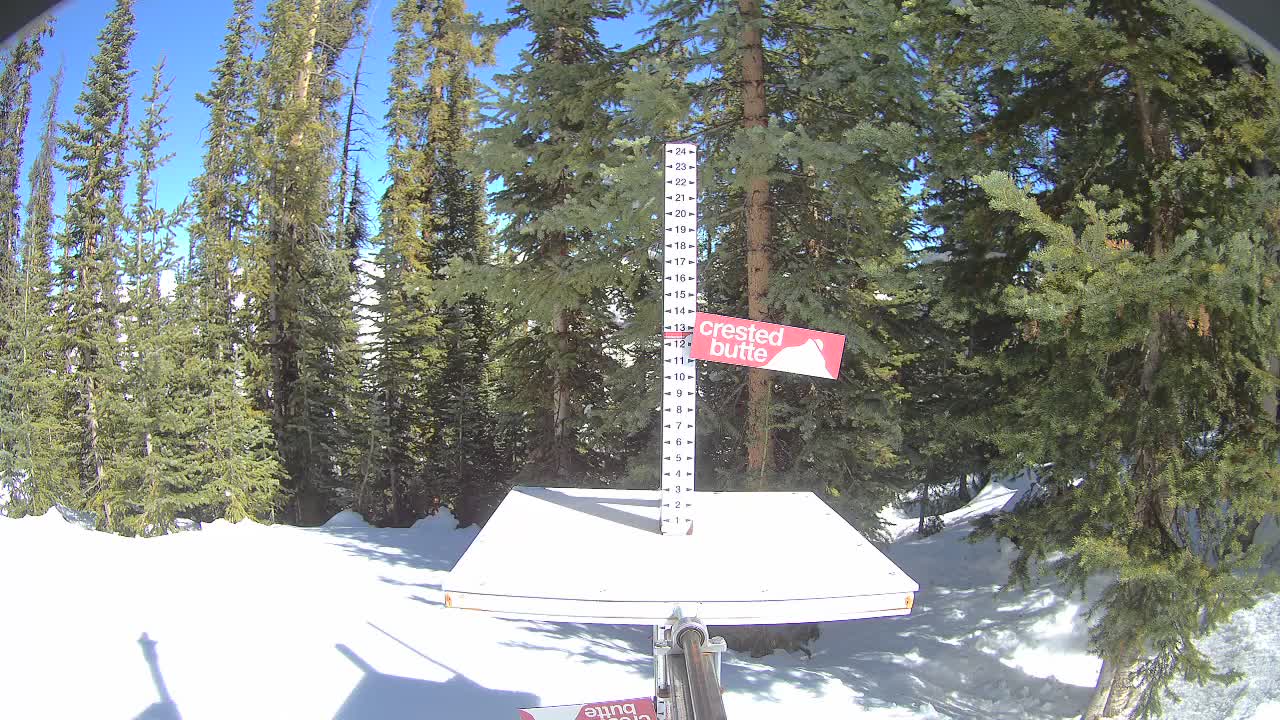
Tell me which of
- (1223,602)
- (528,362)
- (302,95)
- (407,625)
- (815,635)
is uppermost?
(302,95)

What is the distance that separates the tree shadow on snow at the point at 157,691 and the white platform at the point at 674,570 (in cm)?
254

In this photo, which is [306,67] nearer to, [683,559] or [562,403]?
[562,403]

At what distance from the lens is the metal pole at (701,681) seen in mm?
1871

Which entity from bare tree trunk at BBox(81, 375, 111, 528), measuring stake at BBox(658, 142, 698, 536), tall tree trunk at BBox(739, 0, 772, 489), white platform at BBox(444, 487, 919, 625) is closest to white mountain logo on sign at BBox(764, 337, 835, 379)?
measuring stake at BBox(658, 142, 698, 536)

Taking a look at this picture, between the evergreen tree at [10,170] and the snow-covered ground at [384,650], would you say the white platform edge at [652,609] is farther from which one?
the evergreen tree at [10,170]

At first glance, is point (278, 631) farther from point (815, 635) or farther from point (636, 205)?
point (815, 635)

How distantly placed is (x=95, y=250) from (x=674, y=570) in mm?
14788

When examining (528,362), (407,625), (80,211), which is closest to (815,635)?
(407,625)

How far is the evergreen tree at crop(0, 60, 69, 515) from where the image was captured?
44.1 ft

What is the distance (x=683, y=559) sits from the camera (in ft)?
8.93

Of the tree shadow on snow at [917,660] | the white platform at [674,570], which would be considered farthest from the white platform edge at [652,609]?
the tree shadow on snow at [917,660]

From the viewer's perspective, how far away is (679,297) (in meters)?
2.79

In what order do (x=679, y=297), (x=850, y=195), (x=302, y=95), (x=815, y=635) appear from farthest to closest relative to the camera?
1. (x=302, y=95)
2. (x=815, y=635)
3. (x=850, y=195)
4. (x=679, y=297)

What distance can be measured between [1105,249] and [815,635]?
496 cm
